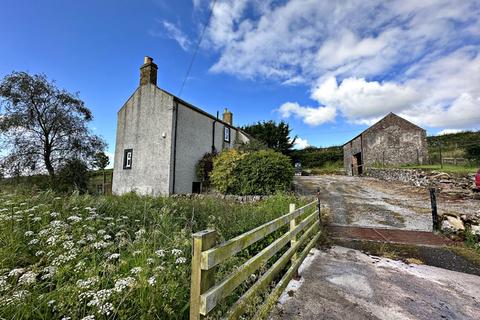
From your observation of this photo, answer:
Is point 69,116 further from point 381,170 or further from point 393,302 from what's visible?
point 381,170

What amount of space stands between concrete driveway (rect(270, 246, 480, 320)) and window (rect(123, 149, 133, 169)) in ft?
45.5

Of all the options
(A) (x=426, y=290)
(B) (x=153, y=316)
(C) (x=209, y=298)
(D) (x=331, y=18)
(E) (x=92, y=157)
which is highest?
(D) (x=331, y=18)

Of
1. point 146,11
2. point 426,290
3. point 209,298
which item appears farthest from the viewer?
point 146,11

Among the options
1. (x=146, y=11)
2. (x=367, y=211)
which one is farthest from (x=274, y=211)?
(x=146, y=11)

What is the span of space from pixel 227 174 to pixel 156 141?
521 centimetres

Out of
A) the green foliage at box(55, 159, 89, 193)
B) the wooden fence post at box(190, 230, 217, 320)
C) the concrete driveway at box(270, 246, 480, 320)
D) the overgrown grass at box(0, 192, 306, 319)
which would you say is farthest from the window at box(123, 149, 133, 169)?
the wooden fence post at box(190, 230, 217, 320)

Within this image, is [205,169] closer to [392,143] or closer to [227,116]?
[227,116]

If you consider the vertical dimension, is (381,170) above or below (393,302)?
above

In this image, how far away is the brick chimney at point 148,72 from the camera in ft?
47.6

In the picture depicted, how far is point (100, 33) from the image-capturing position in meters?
8.82

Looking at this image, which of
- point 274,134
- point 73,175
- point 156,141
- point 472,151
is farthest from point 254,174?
point 274,134

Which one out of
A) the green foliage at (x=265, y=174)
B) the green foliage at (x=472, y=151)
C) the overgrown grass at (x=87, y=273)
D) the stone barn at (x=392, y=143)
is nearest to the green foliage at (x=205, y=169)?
the green foliage at (x=265, y=174)

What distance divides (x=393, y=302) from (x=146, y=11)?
10785 millimetres

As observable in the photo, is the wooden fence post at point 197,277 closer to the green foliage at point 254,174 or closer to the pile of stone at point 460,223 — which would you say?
the pile of stone at point 460,223
